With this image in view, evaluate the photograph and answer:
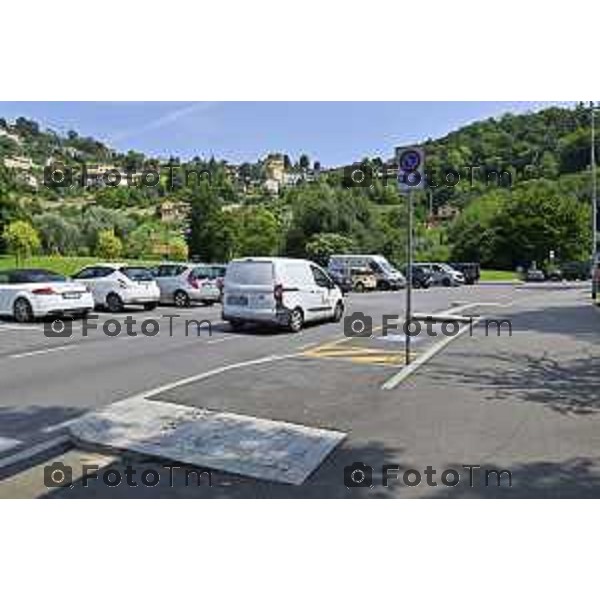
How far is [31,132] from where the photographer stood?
58.8 m

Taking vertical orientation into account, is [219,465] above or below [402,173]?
below

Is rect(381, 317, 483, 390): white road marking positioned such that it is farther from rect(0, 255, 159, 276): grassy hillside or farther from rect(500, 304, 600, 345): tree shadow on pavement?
rect(0, 255, 159, 276): grassy hillside

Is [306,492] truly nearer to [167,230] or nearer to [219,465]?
[219,465]

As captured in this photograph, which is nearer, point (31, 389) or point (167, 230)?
point (31, 389)

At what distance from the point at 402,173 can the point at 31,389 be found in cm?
574

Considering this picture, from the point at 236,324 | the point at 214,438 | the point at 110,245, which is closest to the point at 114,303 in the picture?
the point at 236,324

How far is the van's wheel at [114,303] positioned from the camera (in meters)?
23.0

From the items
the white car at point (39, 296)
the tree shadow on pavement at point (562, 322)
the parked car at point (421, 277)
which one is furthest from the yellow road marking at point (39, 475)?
the parked car at point (421, 277)

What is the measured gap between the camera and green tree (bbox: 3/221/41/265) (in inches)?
2554

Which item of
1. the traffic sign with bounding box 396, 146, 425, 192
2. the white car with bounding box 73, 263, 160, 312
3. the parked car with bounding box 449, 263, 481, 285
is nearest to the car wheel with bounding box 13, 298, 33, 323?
the white car with bounding box 73, 263, 160, 312

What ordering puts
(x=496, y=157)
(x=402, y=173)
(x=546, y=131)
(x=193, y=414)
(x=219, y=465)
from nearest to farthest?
(x=219, y=465) → (x=193, y=414) → (x=402, y=173) → (x=496, y=157) → (x=546, y=131)

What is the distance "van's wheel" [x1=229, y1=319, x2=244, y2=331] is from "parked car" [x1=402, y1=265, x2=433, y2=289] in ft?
93.6

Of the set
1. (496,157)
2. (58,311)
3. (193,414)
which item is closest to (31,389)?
(193,414)

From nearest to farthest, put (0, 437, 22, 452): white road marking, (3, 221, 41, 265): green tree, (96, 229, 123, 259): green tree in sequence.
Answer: (0, 437, 22, 452): white road marking, (3, 221, 41, 265): green tree, (96, 229, 123, 259): green tree
